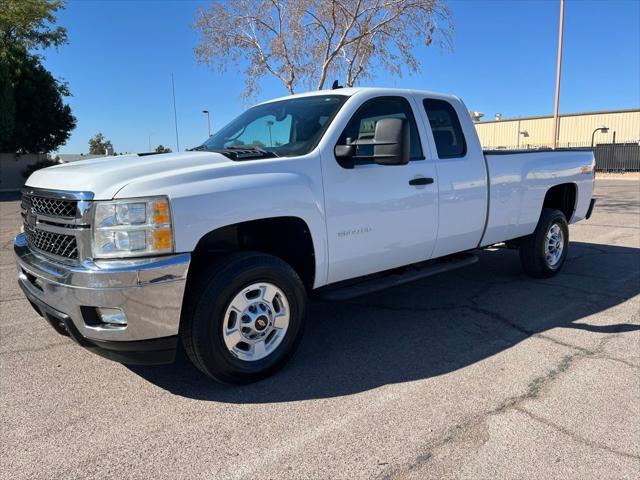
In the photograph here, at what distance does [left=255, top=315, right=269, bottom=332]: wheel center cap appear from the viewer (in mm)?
3422

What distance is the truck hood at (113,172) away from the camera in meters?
2.98

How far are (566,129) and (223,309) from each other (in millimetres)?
54975

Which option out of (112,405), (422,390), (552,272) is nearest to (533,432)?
(422,390)

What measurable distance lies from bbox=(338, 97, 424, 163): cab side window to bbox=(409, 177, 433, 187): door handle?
0.67ft

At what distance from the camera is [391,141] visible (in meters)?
3.62

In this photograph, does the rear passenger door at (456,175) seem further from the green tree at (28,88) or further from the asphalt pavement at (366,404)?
the green tree at (28,88)

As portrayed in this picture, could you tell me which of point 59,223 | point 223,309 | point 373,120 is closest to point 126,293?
point 223,309

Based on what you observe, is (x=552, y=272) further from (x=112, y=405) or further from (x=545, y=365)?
(x=112, y=405)

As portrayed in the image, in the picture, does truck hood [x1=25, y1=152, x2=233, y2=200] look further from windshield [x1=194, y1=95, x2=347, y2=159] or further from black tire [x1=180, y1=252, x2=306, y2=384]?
black tire [x1=180, y1=252, x2=306, y2=384]

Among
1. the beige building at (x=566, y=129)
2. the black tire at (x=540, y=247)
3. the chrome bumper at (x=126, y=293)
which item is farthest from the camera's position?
the beige building at (x=566, y=129)

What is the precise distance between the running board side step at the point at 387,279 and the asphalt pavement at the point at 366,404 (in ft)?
1.55

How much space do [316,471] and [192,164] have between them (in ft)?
6.71

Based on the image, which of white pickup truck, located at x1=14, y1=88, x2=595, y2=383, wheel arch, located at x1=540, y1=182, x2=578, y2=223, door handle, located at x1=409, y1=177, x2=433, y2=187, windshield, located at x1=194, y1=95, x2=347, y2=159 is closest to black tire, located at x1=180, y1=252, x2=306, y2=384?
→ white pickup truck, located at x1=14, y1=88, x2=595, y2=383

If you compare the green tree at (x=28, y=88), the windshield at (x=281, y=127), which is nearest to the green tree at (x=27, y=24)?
the green tree at (x=28, y=88)
